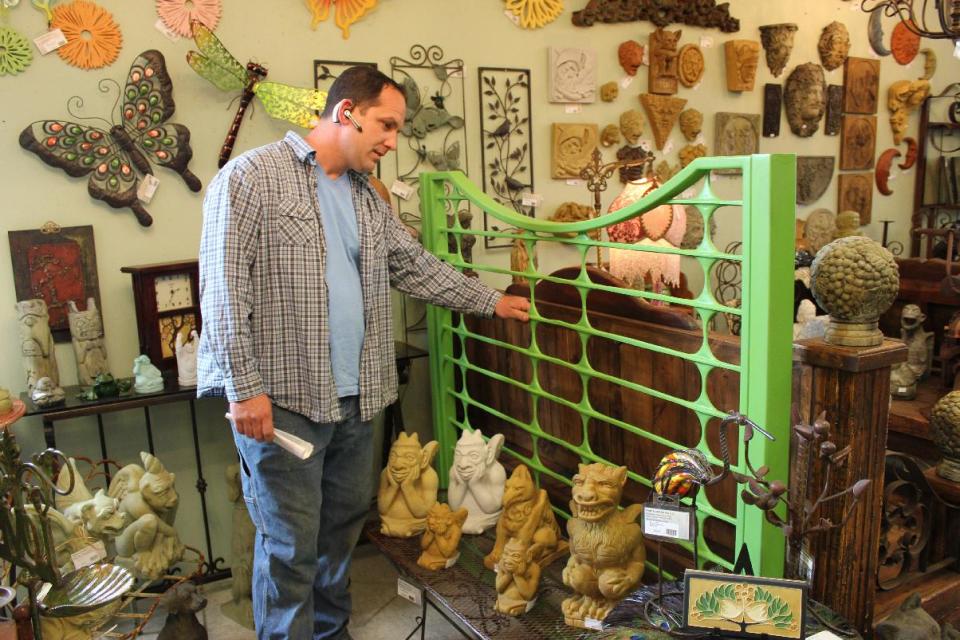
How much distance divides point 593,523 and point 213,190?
123 cm

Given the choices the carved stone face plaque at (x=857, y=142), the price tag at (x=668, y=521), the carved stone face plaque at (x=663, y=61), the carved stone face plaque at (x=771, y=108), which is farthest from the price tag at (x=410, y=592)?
the carved stone face plaque at (x=857, y=142)

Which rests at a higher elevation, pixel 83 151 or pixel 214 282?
pixel 83 151

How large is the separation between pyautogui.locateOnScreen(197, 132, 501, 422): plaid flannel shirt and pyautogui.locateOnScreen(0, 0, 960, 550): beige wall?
1.00 m

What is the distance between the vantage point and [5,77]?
2.70 m

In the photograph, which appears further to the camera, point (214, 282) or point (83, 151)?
point (83, 151)

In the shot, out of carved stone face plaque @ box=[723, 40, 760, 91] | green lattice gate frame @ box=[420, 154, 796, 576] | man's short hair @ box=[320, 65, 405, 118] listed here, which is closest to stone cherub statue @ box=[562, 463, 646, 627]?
green lattice gate frame @ box=[420, 154, 796, 576]

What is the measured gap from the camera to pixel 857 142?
15.5 feet

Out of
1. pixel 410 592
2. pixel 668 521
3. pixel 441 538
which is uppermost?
pixel 668 521

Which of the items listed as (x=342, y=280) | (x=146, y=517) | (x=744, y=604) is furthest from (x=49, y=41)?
(x=744, y=604)

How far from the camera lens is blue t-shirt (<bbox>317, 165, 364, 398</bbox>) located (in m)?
2.16

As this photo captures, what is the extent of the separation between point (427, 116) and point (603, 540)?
202 centimetres

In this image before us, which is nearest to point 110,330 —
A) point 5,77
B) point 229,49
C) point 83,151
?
point 83,151

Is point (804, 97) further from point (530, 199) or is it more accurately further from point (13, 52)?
point (13, 52)

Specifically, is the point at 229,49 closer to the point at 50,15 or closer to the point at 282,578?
the point at 50,15
